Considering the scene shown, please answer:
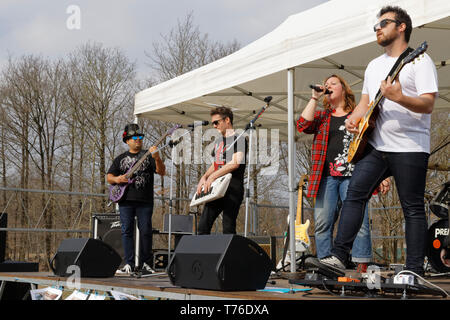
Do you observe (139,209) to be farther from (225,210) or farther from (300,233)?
(300,233)

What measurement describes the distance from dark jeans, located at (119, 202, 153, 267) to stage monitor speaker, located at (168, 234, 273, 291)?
2036mm

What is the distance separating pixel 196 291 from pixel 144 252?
2.44 m

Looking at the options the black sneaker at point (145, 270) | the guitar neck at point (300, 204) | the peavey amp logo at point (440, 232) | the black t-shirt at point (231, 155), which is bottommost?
the black sneaker at point (145, 270)

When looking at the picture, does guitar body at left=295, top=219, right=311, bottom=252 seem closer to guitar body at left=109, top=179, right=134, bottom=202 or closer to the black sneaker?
the black sneaker

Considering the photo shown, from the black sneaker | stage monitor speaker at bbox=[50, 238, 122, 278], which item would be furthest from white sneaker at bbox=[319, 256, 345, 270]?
the black sneaker

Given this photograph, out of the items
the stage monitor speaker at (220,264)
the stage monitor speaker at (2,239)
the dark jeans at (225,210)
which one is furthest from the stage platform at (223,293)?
the stage monitor speaker at (2,239)

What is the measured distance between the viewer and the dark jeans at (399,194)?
111 inches

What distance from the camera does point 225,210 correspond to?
4.30 m

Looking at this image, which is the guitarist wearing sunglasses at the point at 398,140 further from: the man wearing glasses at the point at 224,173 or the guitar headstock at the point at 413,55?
the man wearing glasses at the point at 224,173

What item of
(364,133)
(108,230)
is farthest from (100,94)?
(364,133)

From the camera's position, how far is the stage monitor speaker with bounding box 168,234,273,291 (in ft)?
9.17

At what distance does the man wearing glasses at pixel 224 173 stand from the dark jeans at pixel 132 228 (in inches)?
34.0

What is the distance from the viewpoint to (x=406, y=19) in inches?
119

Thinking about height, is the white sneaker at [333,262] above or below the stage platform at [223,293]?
above
